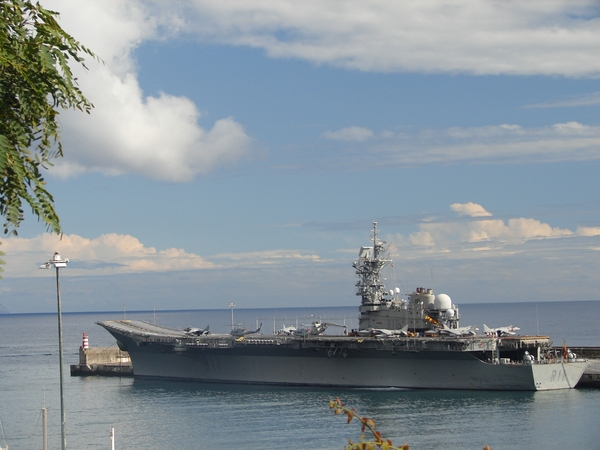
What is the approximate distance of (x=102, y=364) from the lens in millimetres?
61500

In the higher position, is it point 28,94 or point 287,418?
point 28,94

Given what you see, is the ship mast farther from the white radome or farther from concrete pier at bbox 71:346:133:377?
concrete pier at bbox 71:346:133:377

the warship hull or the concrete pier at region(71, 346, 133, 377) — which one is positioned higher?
the warship hull

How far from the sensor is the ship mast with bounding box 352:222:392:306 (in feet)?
169

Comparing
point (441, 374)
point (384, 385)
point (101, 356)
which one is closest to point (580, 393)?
point (441, 374)

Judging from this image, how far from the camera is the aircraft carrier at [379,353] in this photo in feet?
142

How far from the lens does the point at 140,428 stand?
35.4m

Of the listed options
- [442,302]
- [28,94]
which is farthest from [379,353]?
[28,94]

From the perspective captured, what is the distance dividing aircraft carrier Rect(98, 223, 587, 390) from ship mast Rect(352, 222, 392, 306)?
6cm

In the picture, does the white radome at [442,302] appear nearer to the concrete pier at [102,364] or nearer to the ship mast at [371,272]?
the ship mast at [371,272]

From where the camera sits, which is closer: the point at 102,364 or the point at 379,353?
the point at 379,353

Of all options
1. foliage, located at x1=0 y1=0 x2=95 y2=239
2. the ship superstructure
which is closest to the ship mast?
the ship superstructure

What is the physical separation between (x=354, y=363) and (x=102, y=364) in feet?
79.4

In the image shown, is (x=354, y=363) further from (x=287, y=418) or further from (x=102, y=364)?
(x=102, y=364)
